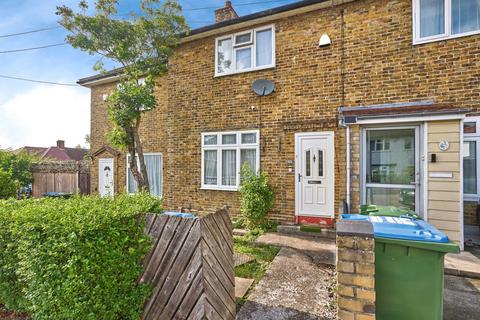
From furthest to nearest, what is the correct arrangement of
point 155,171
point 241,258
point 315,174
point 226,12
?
point 155,171 → point 226,12 → point 315,174 → point 241,258

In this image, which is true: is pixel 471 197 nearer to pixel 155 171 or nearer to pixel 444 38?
pixel 444 38

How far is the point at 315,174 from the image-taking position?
6.36 metres

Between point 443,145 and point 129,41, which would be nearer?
point 443,145

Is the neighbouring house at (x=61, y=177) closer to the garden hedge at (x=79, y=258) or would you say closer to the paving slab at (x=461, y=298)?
the garden hedge at (x=79, y=258)

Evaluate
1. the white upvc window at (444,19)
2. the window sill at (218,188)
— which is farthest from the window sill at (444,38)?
the window sill at (218,188)

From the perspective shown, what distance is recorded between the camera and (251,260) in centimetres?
450

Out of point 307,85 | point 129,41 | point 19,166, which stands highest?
point 129,41

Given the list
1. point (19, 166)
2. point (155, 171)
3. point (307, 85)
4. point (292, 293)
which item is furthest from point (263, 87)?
point (19, 166)

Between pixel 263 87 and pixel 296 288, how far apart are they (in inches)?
208

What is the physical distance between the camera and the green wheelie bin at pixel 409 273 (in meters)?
2.07

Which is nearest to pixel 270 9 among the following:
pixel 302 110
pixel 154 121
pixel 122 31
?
pixel 302 110

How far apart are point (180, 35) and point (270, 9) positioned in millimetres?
3074

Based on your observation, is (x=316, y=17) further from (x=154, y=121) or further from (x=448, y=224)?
(x=154, y=121)

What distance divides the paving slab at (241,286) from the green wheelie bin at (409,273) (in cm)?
163
